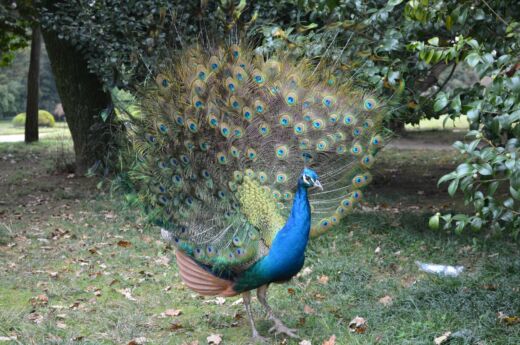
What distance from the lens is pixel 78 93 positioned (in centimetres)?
1158

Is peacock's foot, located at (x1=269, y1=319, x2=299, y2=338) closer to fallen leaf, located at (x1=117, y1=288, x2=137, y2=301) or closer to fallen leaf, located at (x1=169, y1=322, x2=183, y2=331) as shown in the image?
fallen leaf, located at (x1=169, y1=322, x2=183, y2=331)

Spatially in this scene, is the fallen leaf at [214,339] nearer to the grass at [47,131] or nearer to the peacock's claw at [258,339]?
the peacock's claw at [258,339]

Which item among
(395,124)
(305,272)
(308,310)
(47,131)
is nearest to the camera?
(308,310)

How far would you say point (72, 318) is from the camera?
17.0 ft

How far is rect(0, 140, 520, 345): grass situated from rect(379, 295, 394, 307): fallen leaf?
47 mm

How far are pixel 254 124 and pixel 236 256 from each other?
1.08 metres

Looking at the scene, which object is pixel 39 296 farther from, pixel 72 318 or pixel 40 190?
pixel 40 190

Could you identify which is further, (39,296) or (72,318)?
(39,296)

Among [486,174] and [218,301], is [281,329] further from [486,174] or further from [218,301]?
[486,174]

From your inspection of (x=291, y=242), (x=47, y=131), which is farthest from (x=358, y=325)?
(x=47, y=131)

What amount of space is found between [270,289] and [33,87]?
1553cm

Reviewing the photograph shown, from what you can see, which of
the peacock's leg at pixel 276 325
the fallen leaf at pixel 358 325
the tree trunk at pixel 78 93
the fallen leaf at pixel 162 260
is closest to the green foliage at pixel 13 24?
the tree trunk at pixel 78 93

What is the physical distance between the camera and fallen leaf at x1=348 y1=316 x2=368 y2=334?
4.68m

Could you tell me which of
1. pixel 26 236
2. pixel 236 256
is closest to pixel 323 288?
pixel 236 256
